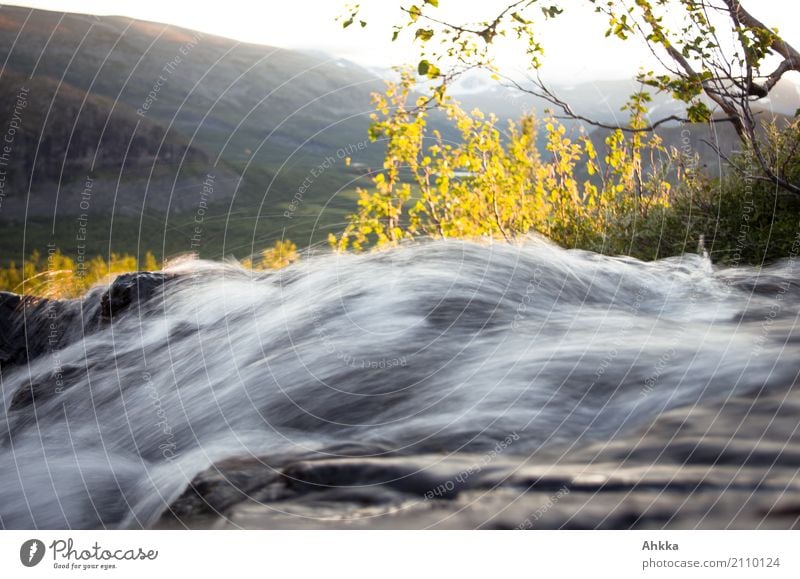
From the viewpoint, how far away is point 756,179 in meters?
7.17

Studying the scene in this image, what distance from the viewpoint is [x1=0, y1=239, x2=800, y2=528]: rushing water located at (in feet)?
14.1

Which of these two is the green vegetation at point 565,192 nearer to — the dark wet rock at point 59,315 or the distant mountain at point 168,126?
the distant mountain at point 168,126

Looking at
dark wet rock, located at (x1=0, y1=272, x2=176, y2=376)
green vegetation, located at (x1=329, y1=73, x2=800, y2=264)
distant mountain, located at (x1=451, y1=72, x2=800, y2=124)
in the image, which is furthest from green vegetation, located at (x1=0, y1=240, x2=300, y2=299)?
distant mountain, located at (x1=451, y1=72, x2=800, y2=124)

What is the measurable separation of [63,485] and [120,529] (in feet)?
2.22

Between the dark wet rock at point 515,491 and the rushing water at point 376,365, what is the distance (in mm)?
225

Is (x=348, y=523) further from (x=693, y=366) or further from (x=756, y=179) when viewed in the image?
(x=756, y=179)

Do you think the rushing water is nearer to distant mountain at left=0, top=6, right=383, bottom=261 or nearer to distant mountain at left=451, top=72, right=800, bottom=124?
distant mountain at left=0, top=6, right=383, bottom=261

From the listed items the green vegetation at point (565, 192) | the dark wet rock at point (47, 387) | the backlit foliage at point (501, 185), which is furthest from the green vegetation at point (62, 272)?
the backlit foliage at point (501, 185)

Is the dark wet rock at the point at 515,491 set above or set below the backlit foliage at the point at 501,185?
below

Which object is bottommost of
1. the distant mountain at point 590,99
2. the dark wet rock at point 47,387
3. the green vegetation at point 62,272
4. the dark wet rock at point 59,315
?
the dark wet rock at point 47,387

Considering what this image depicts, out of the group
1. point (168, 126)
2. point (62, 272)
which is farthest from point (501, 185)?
point (62, 272)

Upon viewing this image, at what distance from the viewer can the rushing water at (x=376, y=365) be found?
4.29 meters

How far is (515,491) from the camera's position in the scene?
3771 mm

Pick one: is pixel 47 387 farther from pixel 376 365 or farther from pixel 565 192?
pixel 565 192
